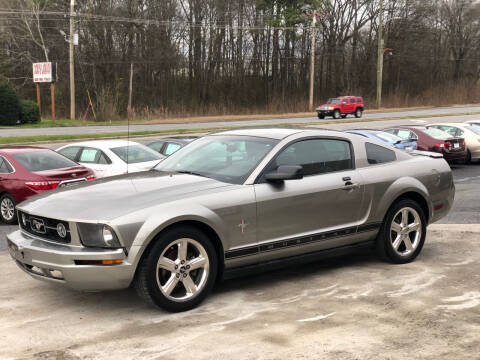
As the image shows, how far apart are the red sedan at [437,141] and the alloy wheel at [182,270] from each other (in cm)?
1429

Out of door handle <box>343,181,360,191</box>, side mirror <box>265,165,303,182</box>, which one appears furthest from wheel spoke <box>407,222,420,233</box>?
side mirror <box>265,165,303,182</box>

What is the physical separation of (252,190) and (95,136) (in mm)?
24324

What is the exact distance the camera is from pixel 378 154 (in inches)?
276

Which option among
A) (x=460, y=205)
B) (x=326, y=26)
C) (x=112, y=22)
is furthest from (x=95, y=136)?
(x=326, y=26)

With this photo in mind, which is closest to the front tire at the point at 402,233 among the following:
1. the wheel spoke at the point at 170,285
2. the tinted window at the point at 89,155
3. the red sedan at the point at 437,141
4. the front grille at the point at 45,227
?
the wheel spoke at the point at 170,285

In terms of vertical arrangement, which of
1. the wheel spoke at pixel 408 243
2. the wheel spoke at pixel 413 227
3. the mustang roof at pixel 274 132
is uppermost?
the mustang roof at pixel 274 132

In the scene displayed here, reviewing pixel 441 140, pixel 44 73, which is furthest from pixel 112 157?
pixel 44 73

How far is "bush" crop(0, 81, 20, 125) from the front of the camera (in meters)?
37.4

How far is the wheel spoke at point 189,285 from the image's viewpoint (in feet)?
17.6

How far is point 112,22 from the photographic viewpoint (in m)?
56.9

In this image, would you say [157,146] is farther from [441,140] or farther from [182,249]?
[182,249]

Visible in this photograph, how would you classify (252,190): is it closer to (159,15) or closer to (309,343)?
(309,343)

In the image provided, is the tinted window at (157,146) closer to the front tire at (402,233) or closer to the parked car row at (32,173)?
the parked car row at (32,173)

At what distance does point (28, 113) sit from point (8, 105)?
5.53ft
